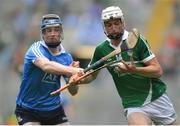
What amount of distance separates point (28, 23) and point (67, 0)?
3.81 feet

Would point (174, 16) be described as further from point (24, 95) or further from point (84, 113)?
point (24, 95)

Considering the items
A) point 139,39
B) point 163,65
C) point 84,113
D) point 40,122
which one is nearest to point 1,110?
point 84,113

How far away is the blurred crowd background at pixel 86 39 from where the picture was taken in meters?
16.1

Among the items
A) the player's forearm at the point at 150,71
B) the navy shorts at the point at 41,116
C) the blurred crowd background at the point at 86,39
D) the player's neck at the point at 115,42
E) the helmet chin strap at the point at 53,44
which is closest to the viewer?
the player's forearm at the point at 150,71

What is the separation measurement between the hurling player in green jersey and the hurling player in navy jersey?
0.42 metres

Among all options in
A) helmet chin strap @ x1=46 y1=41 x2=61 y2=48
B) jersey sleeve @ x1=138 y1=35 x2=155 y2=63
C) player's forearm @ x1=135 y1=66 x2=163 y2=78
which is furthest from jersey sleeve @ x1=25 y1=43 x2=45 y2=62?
player's forearm @ x1=135 y1=66 x2=163 y2=78

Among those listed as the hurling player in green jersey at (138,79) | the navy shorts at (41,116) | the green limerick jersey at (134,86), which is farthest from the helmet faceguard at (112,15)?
the navy shorts at (41,116)

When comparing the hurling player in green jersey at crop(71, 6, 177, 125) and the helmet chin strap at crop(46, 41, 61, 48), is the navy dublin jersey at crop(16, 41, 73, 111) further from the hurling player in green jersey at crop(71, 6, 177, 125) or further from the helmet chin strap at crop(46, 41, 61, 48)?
the hurling player in green jersey at crop(71, 6, 177, 125)

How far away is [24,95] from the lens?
11.0 m

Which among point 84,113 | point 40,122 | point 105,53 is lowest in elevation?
point 84,113

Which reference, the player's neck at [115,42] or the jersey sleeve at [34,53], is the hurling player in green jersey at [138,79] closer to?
the player's neck at [115,42]

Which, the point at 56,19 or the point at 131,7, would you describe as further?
the point at 131,7

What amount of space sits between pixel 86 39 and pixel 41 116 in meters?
6.53

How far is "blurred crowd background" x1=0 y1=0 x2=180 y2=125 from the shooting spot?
16078 millimetres
